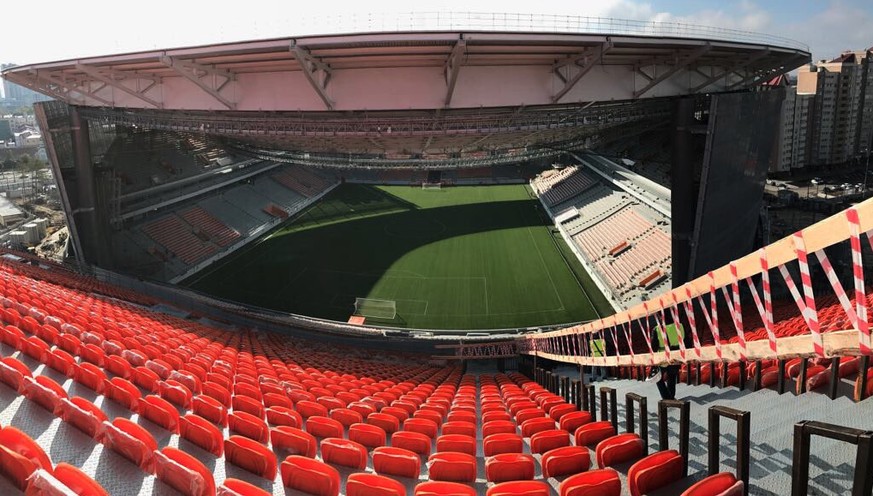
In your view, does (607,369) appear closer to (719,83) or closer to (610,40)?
(610,40)

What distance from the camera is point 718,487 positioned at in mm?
2840

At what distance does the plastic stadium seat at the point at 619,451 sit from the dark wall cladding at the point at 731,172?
14490 millimetres

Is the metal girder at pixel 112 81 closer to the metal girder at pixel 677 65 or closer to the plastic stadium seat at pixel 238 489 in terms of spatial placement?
the metal girder at pixel 677 65

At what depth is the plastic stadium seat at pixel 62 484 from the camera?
2654 millimetres

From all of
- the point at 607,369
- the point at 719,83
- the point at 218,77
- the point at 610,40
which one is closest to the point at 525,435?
the point at 607,369

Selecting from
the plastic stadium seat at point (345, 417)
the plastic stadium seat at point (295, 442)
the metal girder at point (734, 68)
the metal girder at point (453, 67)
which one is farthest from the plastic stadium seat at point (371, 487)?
the metal girder at point (734, 68)

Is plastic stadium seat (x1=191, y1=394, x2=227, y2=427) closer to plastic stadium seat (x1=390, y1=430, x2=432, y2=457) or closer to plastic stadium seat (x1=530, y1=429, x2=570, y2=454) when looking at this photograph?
plastic stadium seat (x1=390, y1=430, x2=432, y2=457)

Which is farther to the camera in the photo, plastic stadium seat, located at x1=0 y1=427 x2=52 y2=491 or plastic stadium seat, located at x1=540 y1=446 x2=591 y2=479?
plastic stadium seat, located at x1=540 y1=446 x2=591 y2=479

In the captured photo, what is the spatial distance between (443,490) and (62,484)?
2.23 metres

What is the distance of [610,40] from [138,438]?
12.7 metres

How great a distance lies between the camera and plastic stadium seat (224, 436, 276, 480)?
155 inches

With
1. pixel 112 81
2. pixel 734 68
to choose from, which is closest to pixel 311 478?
pixel 112 81

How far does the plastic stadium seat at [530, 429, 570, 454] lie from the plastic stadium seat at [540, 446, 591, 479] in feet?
2.17

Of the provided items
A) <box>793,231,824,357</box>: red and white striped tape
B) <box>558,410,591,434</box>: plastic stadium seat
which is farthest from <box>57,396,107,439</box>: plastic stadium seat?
<box>793,231,824,357</box>: red and white striped tape
